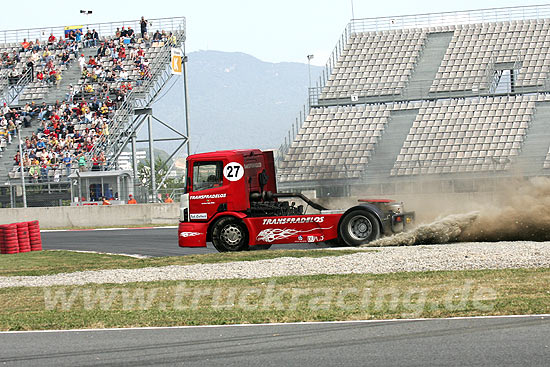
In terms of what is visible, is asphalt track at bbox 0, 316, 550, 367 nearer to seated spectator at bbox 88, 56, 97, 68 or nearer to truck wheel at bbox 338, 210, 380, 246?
truck wheel at bbox 338, 210, 380, 246

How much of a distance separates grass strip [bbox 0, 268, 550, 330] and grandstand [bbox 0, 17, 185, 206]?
26.2m

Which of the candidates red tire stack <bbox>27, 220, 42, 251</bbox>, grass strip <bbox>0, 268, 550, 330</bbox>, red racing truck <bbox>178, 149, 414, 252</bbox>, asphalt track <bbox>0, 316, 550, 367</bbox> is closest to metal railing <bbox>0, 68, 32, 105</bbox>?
red tire stack <bbox>27, 220, 42, 251</bbox>

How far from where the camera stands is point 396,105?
38.4m

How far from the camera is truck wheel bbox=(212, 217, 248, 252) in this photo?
1780 cm

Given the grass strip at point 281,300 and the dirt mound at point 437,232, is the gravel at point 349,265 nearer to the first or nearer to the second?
the grass strip at point 281,300

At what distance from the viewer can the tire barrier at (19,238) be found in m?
22.3

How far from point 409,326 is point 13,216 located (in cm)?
2660

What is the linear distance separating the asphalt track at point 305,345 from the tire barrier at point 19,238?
13779 mm

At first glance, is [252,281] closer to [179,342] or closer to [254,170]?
[179,342]

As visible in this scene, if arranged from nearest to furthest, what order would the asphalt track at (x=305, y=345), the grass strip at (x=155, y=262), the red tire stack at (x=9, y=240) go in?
the asphalt track at (x=305, y=345) → the grass strip at (x=155, y=262) → the red tire stack at (x=9, y=240)

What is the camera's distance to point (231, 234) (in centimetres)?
1781

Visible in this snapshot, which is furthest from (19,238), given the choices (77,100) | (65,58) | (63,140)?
(65,58)

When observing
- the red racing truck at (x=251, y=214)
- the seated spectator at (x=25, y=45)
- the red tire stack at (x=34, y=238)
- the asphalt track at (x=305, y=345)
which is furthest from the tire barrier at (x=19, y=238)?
the seated spectator at (x=25, y=45)

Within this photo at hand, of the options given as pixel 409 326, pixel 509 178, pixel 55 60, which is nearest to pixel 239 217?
pixel 509 178
